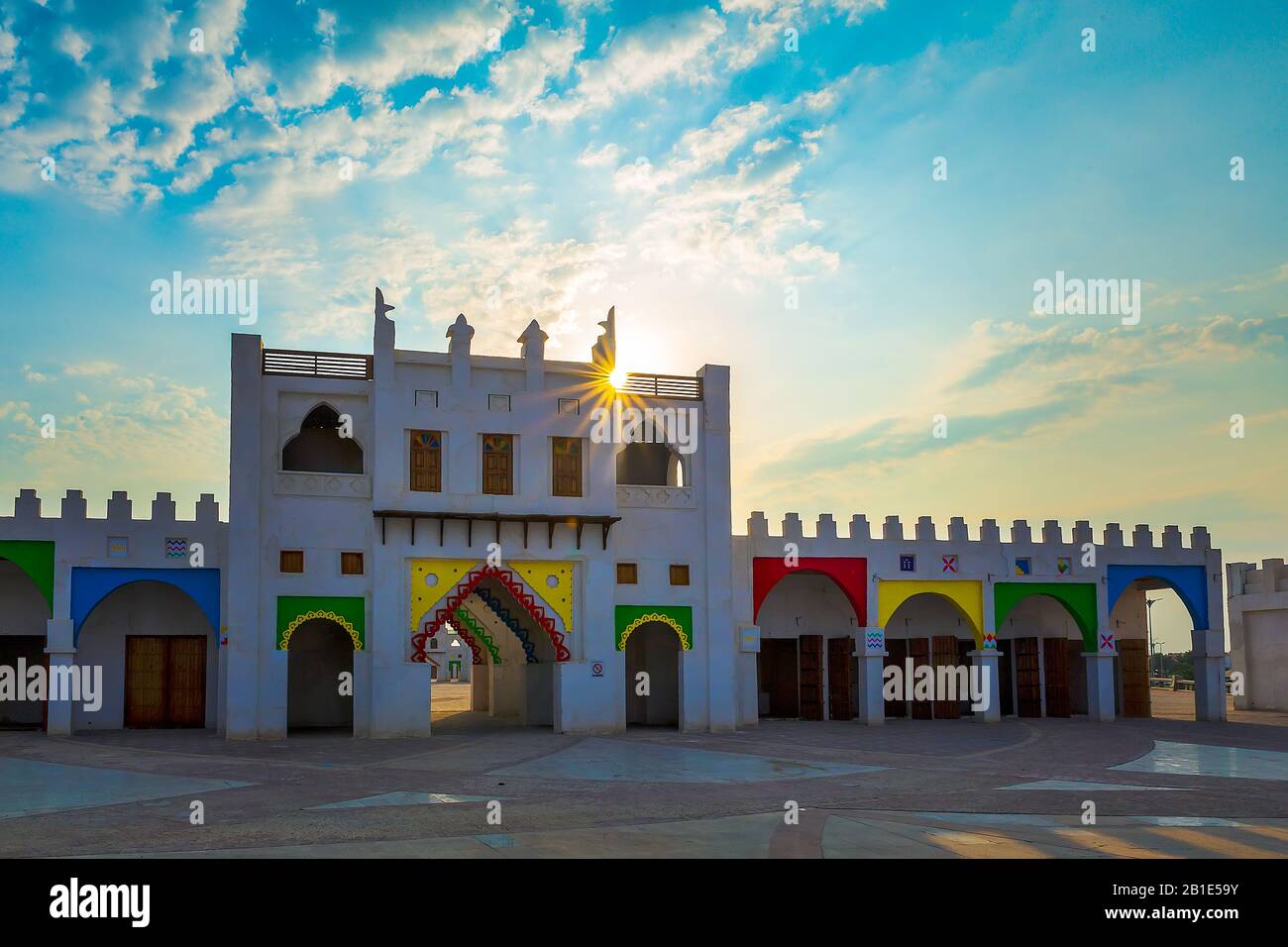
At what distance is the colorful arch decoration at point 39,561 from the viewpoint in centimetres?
2728

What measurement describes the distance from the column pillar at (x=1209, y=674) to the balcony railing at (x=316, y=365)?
24673mm

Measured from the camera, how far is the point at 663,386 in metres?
30.1

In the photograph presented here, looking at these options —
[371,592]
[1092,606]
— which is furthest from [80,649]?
[1092,606]

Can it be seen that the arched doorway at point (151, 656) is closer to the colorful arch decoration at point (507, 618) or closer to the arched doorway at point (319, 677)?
the arched doorway at point (319, 677)

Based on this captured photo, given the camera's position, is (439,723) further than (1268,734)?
Yes

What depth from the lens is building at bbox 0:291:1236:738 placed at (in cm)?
2708

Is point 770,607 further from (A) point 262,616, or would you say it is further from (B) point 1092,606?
(A) point 262,616

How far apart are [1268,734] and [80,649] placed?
29344mm

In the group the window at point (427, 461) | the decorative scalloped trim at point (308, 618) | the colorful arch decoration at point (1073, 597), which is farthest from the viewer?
the colorful arch decoration at point (1073, 597)

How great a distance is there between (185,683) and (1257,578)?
3432cm

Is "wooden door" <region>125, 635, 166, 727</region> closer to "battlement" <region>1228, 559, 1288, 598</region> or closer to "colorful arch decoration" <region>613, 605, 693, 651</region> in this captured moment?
"colorful arch decoration" <region>613, 605, 693, 651</region>

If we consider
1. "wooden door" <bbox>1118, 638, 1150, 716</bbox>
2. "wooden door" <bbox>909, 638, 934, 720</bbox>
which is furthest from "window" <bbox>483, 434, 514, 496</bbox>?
"wooden door" <bbox>1118, 638, 1150, 716</bbox>

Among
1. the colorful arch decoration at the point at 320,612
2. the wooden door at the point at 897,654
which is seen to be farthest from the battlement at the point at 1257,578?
the colorful arch decoration at the point at 320,612
